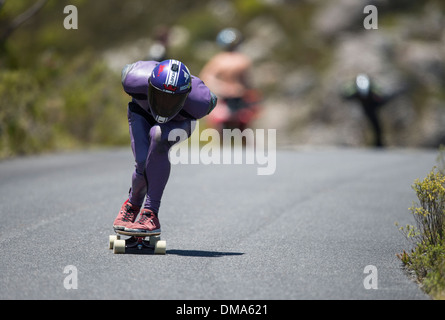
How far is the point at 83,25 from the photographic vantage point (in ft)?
99.1

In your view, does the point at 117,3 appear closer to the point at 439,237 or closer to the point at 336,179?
the point at 336,179

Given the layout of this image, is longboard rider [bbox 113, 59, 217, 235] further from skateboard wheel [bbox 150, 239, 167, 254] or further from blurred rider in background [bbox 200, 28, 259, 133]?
blurred rider in background [bbox 200, 28, 259, 133]

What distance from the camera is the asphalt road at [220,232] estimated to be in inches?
218

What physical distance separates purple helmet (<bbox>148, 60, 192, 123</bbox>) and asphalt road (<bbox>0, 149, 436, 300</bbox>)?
122 cm

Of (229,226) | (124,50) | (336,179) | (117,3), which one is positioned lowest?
(229,226)

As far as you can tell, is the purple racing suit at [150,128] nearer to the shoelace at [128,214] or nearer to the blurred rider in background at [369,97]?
the shoelace at [128,214]

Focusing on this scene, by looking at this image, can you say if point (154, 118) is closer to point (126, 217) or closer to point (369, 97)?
point (126, 217)

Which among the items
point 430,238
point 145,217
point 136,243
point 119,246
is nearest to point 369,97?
point 430,238

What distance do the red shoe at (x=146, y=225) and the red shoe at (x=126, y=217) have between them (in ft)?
0.24

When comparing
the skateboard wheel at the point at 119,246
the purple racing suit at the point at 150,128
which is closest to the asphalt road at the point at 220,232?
the skateboard wheel at the point at 119,246

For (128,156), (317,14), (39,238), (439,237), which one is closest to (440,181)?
(439,237)

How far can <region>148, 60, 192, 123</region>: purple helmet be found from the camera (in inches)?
253

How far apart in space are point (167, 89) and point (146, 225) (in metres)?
1.19

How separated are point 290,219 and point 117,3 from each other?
77.6ft
